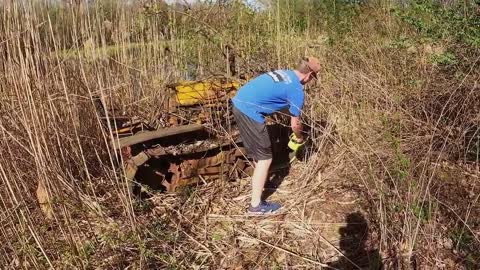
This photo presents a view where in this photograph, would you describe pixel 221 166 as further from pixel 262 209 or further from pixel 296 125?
pixel 296 125

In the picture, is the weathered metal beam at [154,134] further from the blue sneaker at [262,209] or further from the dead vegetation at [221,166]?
the blue sneaker at [262,209]

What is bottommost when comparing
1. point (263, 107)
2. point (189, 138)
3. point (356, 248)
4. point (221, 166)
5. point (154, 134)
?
point (356, 248)

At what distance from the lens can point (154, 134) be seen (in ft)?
12.8

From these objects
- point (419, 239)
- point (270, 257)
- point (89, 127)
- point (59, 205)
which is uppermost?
point (89, 127)

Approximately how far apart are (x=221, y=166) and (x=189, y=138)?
391 mm

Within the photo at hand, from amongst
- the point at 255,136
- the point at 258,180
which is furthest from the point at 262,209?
the point at 255,136

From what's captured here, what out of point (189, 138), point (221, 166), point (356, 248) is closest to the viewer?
point (356, 248)

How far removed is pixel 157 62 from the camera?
5.59 metres

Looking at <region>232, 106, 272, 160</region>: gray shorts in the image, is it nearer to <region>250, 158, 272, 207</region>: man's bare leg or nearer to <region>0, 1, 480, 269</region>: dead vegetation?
<region>250, 158, 272, 207</region>: man's bare leg

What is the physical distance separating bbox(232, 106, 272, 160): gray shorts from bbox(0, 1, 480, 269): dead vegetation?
407 millimetres

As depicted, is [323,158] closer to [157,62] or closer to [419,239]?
[419,239]

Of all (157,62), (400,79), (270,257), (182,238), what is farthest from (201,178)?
(400,79)

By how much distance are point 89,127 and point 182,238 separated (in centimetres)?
105

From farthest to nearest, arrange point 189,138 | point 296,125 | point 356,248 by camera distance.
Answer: point 189,138, point 296,125, point 356,248
